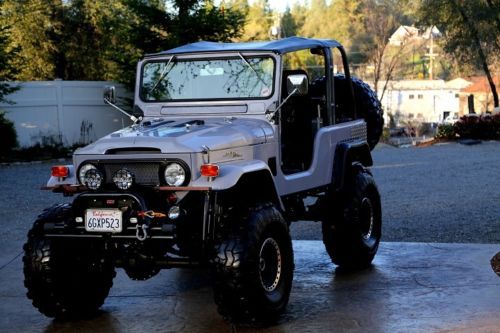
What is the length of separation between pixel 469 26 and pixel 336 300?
32.7 meters

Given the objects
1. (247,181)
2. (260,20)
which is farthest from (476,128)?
(260,20)

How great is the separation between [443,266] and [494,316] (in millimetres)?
1871

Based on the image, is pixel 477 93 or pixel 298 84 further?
pixel 477 93

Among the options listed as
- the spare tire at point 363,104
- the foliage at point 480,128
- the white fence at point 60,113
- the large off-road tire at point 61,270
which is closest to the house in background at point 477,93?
the foliage at point 480,128

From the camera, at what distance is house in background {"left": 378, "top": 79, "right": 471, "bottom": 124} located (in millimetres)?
73844

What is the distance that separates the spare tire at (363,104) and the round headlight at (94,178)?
3.47 m

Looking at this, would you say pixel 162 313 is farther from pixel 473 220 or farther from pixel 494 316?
pixel 473 220

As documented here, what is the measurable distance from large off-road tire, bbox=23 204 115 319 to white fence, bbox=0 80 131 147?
19.8 m

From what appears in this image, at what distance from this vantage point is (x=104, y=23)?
33.8m

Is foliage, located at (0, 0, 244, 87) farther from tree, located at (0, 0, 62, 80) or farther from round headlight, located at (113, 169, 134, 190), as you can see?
round headlight, located at (113, 169, 134, 190)

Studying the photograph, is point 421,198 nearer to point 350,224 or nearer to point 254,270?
point 350,224

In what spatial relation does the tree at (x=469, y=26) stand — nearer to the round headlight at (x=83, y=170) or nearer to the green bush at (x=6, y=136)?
the green bush at (x=6, y=136)

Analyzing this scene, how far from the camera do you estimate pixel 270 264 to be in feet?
21.7

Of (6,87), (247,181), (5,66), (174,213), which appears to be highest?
(5,66)
